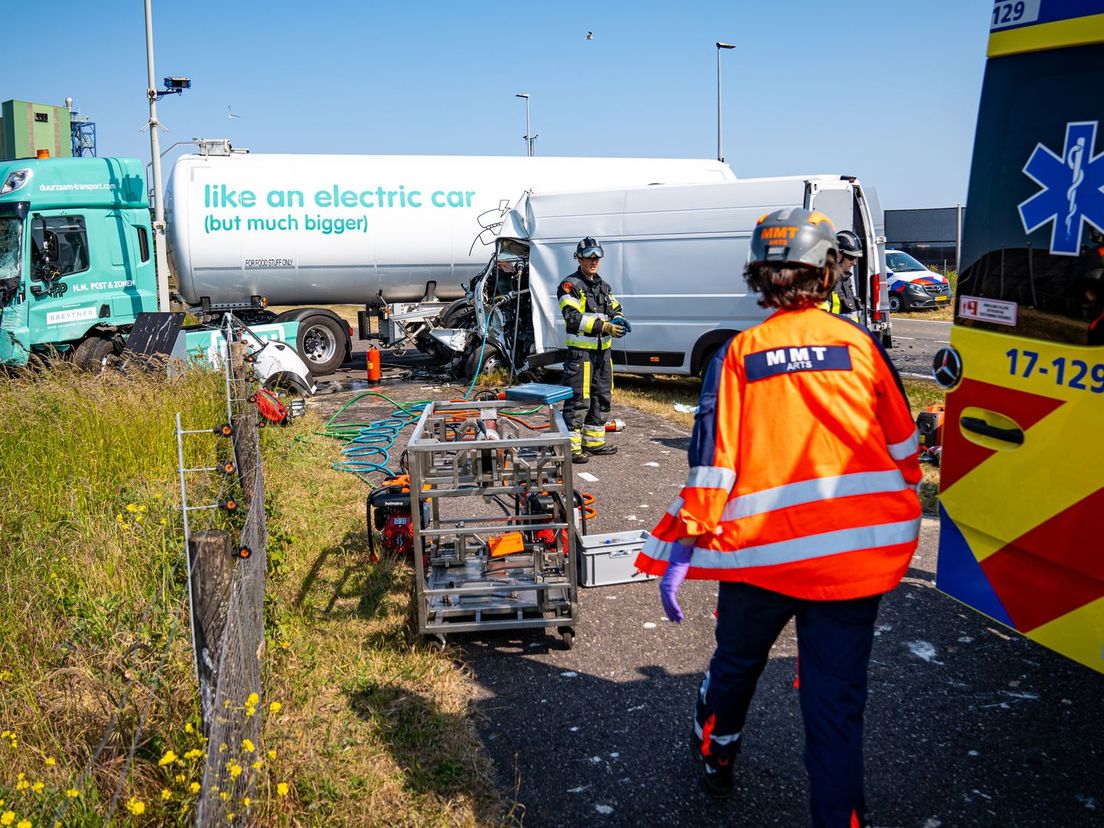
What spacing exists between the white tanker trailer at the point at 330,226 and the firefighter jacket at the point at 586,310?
731 cm

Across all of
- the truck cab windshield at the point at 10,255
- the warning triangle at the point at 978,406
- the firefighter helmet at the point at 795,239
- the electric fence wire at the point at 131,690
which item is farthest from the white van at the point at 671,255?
the truck cab windshield at the point at 10,255

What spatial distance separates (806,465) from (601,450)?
20.5 ft

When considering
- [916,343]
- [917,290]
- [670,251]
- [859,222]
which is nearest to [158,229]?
[670,251]

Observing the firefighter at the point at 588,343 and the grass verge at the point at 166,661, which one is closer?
the grass verge at the point at 166,661

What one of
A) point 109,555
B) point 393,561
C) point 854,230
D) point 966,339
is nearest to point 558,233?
point 854,230

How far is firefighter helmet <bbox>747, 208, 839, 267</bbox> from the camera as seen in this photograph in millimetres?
2723

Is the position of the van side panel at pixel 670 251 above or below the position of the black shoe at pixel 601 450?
above

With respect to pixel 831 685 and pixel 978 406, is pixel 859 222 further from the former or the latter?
pixel 831 685

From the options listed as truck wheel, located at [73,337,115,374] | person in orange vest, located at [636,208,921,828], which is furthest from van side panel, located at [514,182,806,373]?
person in orange vest, located at [636,208,921,828]

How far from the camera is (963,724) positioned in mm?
3814

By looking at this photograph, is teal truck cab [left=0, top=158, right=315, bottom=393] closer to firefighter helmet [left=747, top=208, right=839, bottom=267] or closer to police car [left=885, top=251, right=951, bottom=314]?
firefighter helmet [left=747, top=208, right=839, bottom=267]

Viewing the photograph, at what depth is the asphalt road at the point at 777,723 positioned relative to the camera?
3289 millimetres

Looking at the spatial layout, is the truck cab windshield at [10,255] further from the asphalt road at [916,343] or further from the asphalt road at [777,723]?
the asphalt road at [916,343]

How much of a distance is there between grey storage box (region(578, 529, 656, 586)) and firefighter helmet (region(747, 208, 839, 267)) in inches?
108
